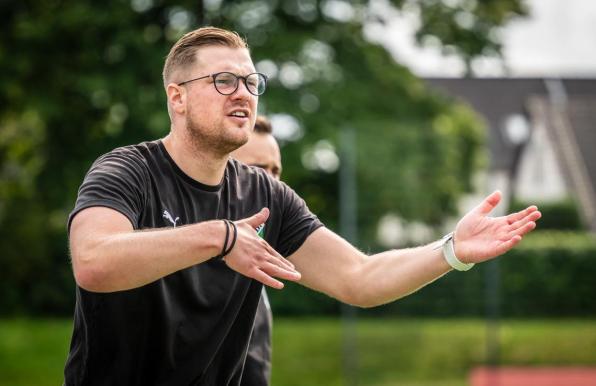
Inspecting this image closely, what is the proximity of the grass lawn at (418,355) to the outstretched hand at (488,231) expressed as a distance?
917 centimetres

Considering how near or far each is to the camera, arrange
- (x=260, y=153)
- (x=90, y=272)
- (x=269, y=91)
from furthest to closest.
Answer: (x=269, y=91)
(x=260, y=153)
(x=90, y=272)

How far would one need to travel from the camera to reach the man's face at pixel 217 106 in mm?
3748

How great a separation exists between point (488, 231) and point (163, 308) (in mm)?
1287

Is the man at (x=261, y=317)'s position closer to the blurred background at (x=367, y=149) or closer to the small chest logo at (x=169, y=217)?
the small chest logo at (x=169, y=217)

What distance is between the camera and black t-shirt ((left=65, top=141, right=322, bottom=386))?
3.68m

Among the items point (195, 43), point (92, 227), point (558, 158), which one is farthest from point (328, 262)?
point (558, 158)

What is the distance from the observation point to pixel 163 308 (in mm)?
3730

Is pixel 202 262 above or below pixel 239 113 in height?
below

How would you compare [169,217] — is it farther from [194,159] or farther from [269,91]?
[269,91]

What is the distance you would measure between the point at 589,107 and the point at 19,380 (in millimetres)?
9322

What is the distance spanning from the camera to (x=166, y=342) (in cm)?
379

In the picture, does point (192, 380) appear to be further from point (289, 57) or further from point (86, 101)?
point (86, 101)

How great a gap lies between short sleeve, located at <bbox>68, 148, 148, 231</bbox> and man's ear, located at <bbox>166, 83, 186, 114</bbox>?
0.26m

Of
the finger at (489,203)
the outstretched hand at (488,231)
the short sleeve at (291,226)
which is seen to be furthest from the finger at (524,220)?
the short sleeve at (291,226)
